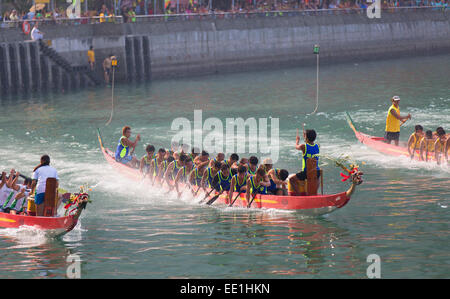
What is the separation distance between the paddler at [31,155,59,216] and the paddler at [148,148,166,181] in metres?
5.92

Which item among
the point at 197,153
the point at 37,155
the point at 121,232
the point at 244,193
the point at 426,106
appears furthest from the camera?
the point at 426,106

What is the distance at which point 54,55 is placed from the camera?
50250mm

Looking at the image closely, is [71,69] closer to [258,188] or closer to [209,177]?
[209,177]

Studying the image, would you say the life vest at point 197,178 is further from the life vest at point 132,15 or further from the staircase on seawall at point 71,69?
the life vest at point 132,15

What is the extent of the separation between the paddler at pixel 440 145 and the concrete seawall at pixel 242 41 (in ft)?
103

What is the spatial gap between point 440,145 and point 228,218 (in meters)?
8.84

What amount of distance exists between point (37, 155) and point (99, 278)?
15857 millimetres

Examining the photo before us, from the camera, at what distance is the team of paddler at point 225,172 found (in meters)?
19.9

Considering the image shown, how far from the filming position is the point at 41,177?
18.3 meters

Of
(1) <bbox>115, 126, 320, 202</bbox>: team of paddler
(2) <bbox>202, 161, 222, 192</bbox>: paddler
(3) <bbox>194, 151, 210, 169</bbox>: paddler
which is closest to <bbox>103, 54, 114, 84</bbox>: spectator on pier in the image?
(1) <bbox>115, 126, 320, 202</bbox>: team of paddler

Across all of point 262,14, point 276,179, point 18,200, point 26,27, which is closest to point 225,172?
point 276,179

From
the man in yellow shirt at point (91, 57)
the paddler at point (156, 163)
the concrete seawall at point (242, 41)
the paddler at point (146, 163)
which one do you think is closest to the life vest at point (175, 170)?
the paddler at point (156, 163)

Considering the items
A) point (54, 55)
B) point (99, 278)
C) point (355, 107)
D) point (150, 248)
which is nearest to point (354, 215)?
point (150, 248)
